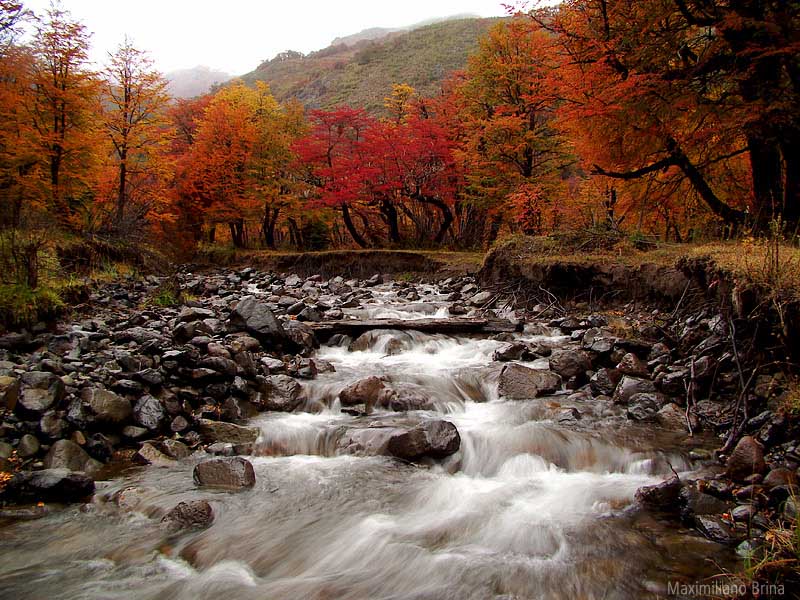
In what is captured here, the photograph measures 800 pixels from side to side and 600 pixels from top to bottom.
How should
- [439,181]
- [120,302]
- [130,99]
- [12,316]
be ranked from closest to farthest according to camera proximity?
[12,316] < [120,302] < [130,99] < [439,181]

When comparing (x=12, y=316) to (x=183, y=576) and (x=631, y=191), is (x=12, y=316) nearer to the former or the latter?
(x=183, y=576)

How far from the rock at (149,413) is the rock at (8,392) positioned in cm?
110

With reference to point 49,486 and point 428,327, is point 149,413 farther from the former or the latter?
point 428,327

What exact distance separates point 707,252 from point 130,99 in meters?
21.6

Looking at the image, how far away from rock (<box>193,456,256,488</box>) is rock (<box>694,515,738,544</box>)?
12.6ft

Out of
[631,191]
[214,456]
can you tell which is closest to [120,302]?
[214,456]

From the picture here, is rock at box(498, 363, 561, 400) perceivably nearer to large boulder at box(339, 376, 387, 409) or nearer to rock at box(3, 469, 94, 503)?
large boulder at box(339, 376, 387, 409)

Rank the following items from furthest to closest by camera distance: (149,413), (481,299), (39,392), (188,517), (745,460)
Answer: (481,299) → (149,413) → (39,392) → (188,517) → (745,460)

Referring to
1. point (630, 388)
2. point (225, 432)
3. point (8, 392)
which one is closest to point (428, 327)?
point (630, 388)

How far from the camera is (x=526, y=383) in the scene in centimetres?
659

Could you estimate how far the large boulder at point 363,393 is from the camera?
6.45 meters

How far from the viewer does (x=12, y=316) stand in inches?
265

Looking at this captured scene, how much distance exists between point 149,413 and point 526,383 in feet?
15.7

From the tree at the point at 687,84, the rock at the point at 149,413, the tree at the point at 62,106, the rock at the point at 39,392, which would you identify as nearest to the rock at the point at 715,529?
the rock at the point at 149,413
